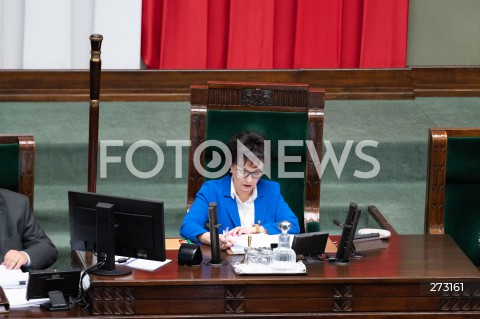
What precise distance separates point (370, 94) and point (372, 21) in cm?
44

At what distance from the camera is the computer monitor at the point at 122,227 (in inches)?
142

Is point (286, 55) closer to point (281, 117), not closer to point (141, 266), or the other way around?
point (281, 117)

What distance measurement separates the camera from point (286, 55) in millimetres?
6484

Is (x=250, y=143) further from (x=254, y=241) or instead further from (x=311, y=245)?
(x=311, y=245)

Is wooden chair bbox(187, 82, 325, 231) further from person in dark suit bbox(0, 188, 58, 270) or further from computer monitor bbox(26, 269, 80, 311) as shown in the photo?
computer monitor bbox(26, 269, 80, 311)

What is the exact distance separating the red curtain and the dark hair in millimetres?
2218

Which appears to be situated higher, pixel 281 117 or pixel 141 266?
pixel 281 117

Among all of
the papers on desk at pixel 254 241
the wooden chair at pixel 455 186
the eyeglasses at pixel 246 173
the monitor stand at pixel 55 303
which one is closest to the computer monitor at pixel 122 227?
the monitor stand at pixel 55 303

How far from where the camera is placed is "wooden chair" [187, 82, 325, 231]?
4516 millimetres

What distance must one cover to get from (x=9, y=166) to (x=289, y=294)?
1287 mm

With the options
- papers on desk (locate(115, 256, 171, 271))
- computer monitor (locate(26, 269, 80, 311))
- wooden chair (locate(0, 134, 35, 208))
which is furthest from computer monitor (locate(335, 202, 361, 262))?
wooden chair (locate(0, 134, 35, 208))

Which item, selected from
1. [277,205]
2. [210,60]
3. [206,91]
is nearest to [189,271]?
[277,205]

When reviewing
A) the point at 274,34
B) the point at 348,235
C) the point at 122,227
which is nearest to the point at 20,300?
the point at 122,227

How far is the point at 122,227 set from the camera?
3.67 metres
